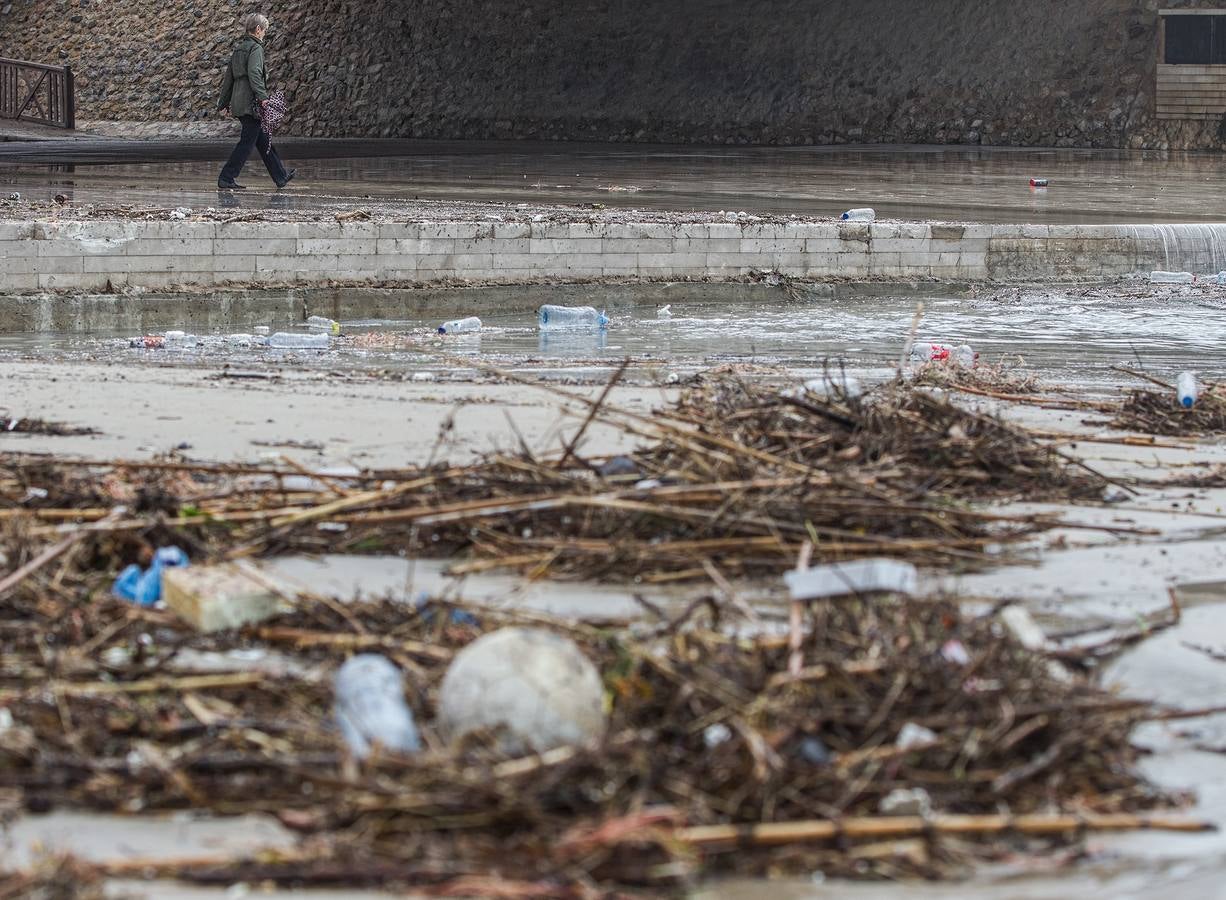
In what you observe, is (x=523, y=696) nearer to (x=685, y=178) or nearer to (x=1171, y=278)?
(x=1171, y=278)

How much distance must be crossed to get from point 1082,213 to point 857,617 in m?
15.0

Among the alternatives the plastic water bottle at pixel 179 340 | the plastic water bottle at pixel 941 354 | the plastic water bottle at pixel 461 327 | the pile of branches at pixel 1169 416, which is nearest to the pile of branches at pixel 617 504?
the pile of branches at pixel 1169 416

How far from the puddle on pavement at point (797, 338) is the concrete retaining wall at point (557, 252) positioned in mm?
380

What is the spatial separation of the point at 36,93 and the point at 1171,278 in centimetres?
2901

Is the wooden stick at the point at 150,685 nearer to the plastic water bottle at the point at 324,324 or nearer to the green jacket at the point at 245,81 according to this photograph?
the plastic water bottle at the point at 324,324

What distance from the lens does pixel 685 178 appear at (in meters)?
23.9

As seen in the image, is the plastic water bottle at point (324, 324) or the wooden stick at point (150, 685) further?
the plastic water bottle at point (324, 324)

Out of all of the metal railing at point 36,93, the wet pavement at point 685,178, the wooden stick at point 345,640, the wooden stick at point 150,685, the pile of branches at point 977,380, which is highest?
the metal railing at point 36,93

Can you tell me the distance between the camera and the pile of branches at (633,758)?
308cm

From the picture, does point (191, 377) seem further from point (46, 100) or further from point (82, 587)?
point (46, 100)

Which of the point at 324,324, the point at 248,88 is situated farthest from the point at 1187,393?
the point at 248,88

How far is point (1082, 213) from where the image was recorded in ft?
Result: 59.3

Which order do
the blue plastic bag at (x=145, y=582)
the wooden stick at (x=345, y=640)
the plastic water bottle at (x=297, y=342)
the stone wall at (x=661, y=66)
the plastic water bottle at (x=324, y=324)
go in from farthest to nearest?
the stone wall at (x=661, y=66)
the plastic water bottle at (x=324, y=324)
the plastic water bottle at (x=297, y=342)
the blue plastic bag at (x=145, y=582)
the wooden stick at (x=345, y=640)

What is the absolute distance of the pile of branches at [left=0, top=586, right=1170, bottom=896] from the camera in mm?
3084
